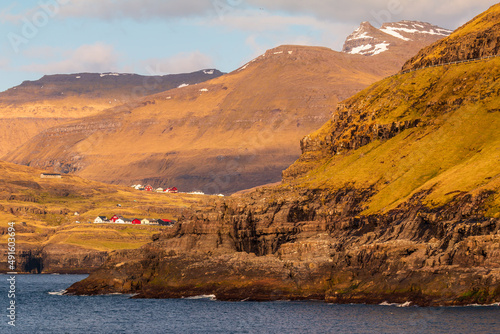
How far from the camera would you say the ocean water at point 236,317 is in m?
104

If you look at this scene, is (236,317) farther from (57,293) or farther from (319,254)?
(57,293)

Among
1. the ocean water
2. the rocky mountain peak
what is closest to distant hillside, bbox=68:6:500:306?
the rocky mountain peak

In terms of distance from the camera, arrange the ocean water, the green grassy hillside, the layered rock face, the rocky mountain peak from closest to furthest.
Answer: the ocean water → the layered rock face → the green grassy hillside → the rocky mountain peak

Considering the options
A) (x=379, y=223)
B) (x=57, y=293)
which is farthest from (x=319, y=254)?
(x=57, y=293)

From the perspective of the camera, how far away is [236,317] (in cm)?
12419

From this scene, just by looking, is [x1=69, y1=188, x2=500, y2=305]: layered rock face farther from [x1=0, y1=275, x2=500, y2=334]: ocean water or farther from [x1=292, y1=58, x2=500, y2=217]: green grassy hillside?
[x1=292, y1=58, x2=500, y2=217]: green grassy hillside

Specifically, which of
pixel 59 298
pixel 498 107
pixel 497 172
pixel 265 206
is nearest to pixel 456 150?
pixel 498 107

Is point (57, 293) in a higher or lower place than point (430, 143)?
lower

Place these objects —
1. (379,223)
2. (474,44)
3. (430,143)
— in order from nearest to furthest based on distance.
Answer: (379,223)
(430,143)
(474,44)

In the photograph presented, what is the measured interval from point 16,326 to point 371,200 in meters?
69.4

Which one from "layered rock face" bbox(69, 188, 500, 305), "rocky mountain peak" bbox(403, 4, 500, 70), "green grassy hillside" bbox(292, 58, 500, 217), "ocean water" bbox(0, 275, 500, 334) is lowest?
"ocean water" bbox(0, 275, 500, 334)

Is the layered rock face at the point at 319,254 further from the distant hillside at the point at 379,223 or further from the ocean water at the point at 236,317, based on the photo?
the ocean water at the point at 236,317

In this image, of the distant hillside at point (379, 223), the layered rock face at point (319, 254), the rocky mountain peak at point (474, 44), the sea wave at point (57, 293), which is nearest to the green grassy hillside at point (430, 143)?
the distant hillside at point (379, 223)

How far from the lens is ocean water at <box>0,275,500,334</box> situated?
340 feet
